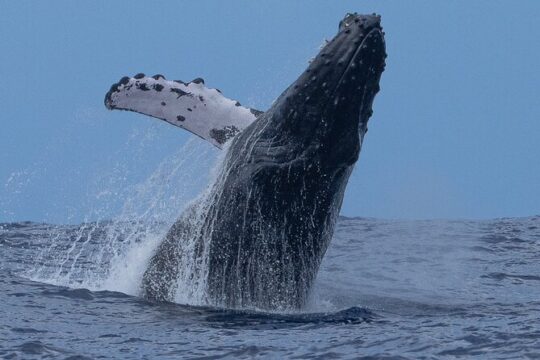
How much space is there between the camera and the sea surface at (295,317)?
8328 millimetres

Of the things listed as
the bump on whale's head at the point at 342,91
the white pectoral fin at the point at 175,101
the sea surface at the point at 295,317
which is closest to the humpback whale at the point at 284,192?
the bump on whale's head at the point at 342,91

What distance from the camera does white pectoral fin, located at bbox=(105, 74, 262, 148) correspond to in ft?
37.8

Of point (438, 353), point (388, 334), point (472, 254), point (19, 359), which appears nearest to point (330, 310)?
point (388, 334)

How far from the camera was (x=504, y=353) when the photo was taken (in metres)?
8.09

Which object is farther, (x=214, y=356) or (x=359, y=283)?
(x=359, y=283)

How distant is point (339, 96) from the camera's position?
979 cm

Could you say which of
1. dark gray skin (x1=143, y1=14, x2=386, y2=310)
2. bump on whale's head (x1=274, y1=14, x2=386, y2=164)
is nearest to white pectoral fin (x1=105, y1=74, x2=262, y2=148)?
dark gray skin (x1=143, y1=14, x2=386, y2=310)

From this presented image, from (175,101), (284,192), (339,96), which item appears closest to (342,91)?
(339,96)

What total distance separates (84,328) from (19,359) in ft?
4.53

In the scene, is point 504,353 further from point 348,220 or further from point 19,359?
point 348,220

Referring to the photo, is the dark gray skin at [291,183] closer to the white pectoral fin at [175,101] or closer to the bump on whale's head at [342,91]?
the bump on whale's head at [342,91]

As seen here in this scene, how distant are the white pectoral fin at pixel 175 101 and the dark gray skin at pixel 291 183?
2.89ft

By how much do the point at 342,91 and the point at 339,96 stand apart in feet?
0.18

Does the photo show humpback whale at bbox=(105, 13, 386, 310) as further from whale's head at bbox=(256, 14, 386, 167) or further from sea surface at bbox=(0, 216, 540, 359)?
sea surface at bbox=(0, 216, 540, 359)
